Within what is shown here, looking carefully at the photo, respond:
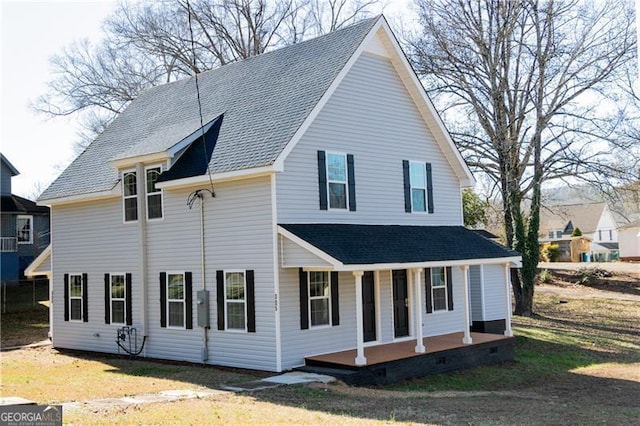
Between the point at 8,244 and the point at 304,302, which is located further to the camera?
the point at 8,244

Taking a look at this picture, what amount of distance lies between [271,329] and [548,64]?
60.5 ft

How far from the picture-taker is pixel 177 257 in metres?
18.0

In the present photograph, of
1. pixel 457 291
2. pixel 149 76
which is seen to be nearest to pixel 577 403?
pixel 457 291

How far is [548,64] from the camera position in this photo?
92.2 feet

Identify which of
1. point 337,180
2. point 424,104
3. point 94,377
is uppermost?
point 424,104

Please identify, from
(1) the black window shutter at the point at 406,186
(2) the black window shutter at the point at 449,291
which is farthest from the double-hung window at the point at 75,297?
(2) the black window shutter at the point at 449,291

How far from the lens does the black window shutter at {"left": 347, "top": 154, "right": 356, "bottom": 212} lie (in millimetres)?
17750

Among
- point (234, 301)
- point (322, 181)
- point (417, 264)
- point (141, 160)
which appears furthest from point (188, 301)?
point (417, 264)

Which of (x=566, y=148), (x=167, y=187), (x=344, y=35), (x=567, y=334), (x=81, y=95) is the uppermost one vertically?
(x=81, y=95)

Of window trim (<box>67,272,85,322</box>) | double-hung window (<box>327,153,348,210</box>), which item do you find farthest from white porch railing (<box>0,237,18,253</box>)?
double-hung window (<box>327,153,348,210</box>)

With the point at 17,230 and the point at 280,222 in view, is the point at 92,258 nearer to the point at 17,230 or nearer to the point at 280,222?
the point at 280,222

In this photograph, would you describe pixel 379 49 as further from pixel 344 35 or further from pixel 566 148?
pixel 566 148

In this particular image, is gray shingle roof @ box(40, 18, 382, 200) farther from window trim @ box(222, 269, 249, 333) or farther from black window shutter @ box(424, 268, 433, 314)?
black window shutter @ box(424, 268, 433, 314)

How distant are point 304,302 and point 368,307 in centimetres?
265
